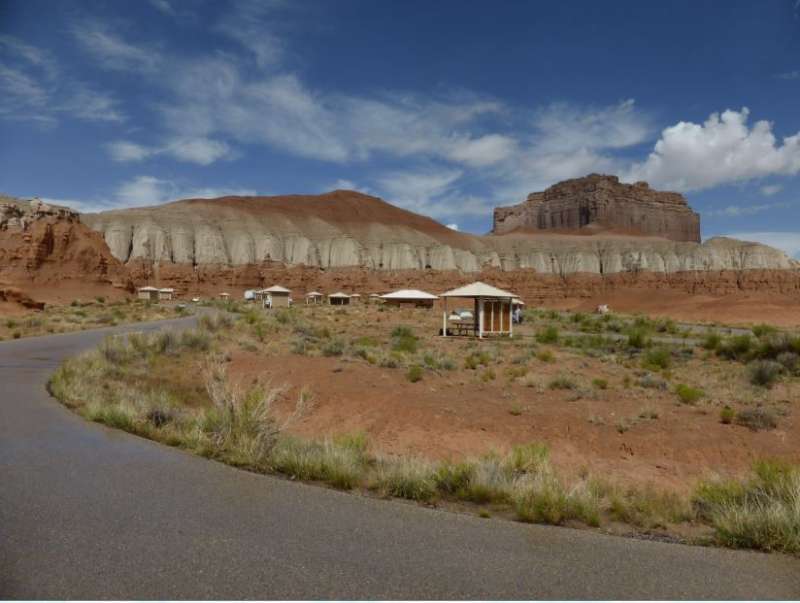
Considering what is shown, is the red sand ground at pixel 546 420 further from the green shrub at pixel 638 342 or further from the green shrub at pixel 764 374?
the green shrub at pixel 638 342

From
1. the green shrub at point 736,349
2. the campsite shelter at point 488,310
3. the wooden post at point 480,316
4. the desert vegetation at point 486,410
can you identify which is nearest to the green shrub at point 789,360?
the desert vegetation at point 486,410

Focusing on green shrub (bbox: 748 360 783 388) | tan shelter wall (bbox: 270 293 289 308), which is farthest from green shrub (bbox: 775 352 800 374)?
tan shelter wall (bbox: 270 293 289 308)

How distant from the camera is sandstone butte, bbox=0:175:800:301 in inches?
3396

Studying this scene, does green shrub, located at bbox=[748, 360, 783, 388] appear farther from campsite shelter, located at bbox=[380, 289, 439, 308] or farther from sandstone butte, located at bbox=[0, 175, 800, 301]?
sandstone butte, located at bbox=[0, 175, 800, 301]

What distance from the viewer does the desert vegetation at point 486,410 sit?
15.9ft

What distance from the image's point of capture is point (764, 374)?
15016 mm

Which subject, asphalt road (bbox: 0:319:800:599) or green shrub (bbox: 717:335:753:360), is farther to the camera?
green shrub (bbox: 717:335:753:360)

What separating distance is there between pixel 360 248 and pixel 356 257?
3.22m

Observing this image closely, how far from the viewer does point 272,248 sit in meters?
103

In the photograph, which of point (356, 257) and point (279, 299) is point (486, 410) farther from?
point (356, 257)

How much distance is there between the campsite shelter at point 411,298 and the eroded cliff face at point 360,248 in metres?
41.1

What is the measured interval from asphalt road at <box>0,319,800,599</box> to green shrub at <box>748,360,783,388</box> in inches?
515

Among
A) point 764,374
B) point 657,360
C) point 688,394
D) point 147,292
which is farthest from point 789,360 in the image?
point 147,292

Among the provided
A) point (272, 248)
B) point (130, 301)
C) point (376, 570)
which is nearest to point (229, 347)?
point (376, 570)
